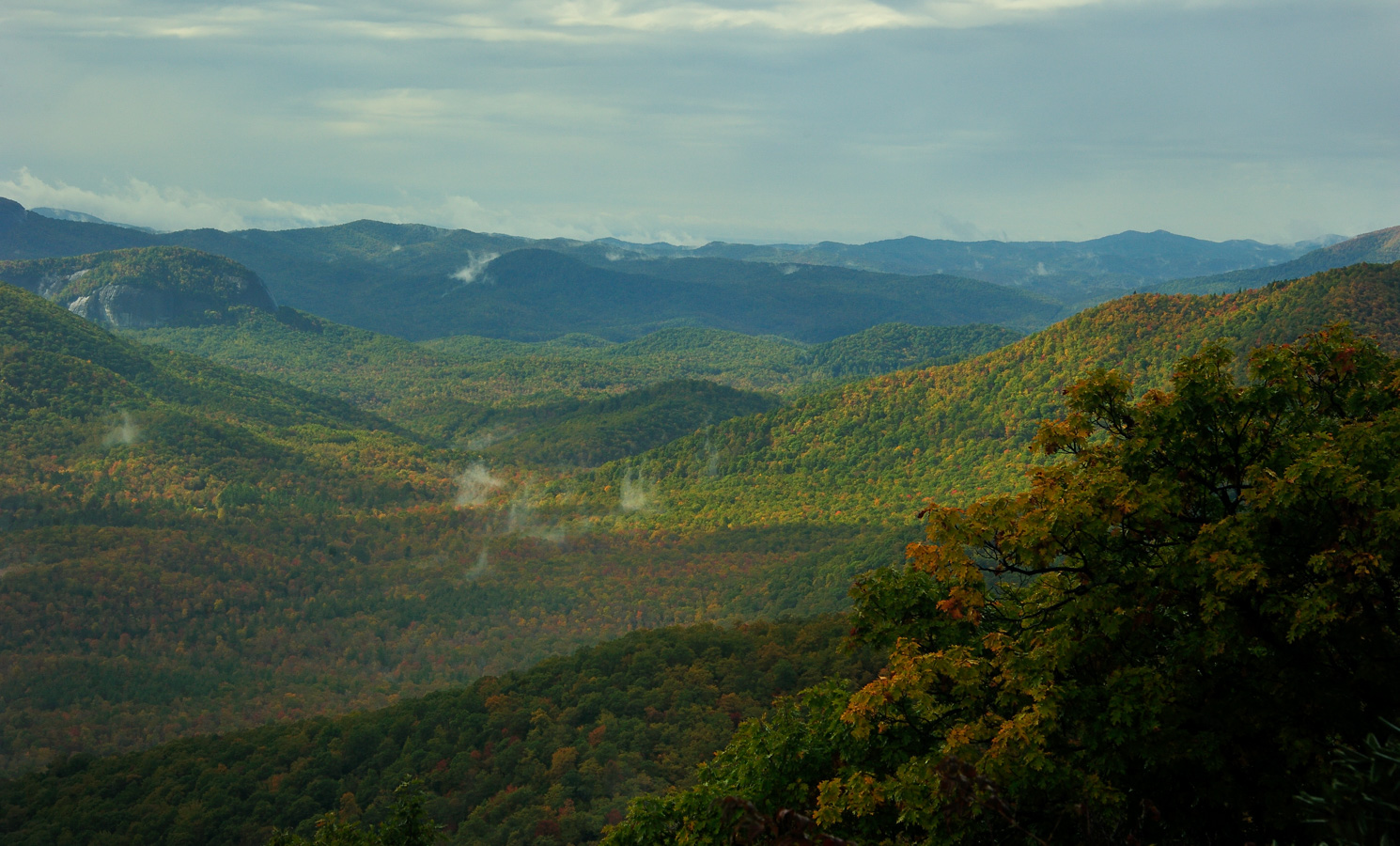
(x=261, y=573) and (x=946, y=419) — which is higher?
(x=946, y=419)

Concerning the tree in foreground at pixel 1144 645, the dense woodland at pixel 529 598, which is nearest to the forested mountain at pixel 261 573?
the dense woodland at pixel 529 598

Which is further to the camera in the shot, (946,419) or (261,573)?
(946,419)

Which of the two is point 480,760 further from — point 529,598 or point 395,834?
point 529,598

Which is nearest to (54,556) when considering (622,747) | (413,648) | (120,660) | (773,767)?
(120,660)

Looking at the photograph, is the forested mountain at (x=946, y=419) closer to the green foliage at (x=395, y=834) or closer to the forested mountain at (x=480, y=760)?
the forested mountain at (x=480, y=760)

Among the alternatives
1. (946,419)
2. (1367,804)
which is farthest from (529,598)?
(1367,804)

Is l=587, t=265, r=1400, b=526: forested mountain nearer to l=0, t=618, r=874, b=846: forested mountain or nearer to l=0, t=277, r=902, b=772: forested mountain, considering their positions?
l=0, t=277, r=902, b=772: forested mountain

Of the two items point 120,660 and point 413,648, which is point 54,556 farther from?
point 413,648

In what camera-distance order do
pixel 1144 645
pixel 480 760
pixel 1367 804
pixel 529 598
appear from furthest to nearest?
pixel 529 598 < pixel 480 760 < pixel 1144 645 < pixel 1367 804
